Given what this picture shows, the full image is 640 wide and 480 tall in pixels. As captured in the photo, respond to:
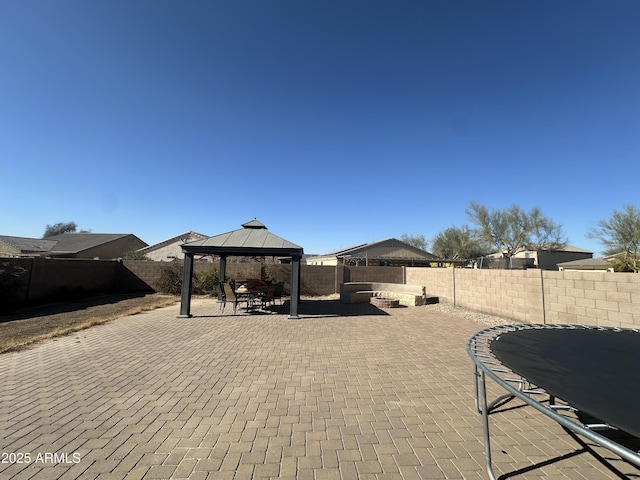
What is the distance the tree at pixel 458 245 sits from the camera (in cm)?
3153

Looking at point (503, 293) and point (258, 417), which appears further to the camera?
point (503, 293)

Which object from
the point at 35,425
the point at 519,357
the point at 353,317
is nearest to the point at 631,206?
the point at 353,317

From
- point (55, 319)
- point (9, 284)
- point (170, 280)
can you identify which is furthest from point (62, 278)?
point (55, 319)

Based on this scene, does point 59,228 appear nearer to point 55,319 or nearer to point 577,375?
point 55,319

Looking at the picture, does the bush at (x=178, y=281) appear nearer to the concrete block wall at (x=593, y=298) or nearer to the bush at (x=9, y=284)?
the bush at (x=9, y=284)

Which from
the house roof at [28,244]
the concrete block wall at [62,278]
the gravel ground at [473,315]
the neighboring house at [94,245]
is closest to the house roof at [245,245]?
the gravel ground at [473,315]

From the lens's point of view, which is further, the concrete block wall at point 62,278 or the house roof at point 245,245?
the concrete block wall at point 62,278

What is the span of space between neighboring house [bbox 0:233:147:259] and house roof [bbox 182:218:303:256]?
23.3m

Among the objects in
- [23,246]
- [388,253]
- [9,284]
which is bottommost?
[9,284]

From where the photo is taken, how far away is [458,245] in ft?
110

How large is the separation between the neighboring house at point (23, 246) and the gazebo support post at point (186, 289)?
24899mm

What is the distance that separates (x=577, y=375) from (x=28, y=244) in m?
38.5

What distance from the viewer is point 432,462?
2.36 m

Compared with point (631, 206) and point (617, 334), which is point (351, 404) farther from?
point (631, 206)
